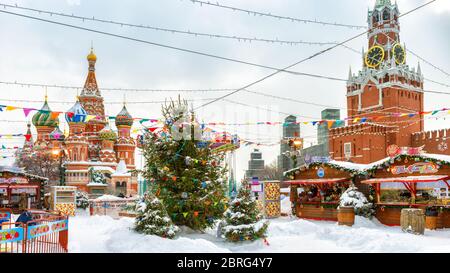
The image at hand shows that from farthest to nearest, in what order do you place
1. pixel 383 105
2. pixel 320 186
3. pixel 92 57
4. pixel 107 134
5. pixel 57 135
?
pixel 92 57 → pixel 383 105 → pixel 107 134 → pixel 57 135 → pixel 320 186

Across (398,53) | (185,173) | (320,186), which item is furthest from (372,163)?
(398,53)

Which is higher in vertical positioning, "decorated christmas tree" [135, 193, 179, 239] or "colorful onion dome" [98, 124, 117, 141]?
"colorful onion dome" [98, 124, 117, 141]

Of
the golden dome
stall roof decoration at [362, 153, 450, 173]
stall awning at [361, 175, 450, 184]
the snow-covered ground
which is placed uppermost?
the golden dome

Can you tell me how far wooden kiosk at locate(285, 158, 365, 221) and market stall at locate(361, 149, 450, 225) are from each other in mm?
1478

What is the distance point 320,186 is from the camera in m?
23.7

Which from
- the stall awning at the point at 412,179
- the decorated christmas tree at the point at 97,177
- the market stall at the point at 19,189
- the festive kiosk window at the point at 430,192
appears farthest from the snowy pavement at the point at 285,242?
the decorated christmas tree at the point at 97,177

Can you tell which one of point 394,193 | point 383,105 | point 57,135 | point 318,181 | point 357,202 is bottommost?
point 357,202

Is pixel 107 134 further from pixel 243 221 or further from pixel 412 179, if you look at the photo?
pixel 243 221

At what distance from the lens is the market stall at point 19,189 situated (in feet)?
94.4

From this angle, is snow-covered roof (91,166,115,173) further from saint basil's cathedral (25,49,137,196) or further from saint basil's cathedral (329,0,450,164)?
saint basil's cathedral (329,0,450,164)

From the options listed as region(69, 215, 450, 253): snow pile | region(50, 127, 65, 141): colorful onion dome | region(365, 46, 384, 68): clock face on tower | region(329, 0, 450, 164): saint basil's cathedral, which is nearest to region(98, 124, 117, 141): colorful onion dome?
region(50, 127, 65, 141): colorful onion dome

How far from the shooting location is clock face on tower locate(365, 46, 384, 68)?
6662 centimetres

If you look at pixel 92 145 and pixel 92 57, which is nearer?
pixel 92 145

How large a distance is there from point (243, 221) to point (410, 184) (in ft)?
30.2
